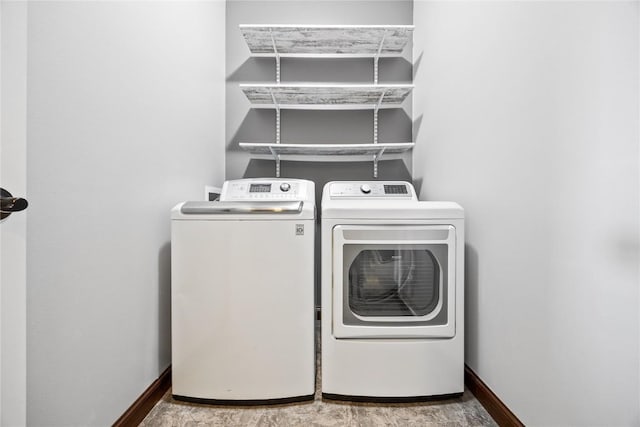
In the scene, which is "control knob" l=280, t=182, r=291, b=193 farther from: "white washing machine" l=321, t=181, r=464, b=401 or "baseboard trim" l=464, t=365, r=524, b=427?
"baseboard trim" l=464, t=365, r=524, b=427

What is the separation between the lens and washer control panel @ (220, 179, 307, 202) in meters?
1.98

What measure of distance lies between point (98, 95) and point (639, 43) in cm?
151

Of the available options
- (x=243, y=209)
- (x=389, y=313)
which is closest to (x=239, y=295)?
(x=243, y=209)

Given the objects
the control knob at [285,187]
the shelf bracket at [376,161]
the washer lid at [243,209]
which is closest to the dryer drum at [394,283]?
the washer lid at [243,209]

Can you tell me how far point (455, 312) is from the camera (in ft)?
4.73

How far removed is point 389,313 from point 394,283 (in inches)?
5.3

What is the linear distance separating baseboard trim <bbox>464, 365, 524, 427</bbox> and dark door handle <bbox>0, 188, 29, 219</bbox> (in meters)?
1.61

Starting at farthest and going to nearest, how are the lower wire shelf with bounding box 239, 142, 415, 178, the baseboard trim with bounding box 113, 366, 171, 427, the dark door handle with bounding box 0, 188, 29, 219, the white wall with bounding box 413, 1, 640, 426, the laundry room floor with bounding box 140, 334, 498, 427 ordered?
the lower wire shelf with bounding box 239, 142, 415, 178, the laundry room floor with bounding box 140, 334, 498, 427, the baseboard trim with bounding box 113, 366, 171, 427, the white wall with bounding box 413, 1, 640, 426, the dark door handle with bounding box 0, 188, 29, 219

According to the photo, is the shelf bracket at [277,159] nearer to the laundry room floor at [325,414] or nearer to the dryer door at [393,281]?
the dryer door at [393,281]

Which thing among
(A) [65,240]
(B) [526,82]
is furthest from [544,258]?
(A) [65,240]

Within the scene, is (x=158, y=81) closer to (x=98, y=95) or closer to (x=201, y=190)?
(x=98, y=95)

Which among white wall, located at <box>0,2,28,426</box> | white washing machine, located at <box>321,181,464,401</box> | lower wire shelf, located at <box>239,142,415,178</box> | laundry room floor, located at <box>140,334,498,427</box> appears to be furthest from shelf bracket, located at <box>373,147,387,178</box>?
white wall, located at <box>0,2,28,426</box>

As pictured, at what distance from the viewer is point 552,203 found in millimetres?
1021

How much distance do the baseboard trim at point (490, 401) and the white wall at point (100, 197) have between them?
1.45 metres
